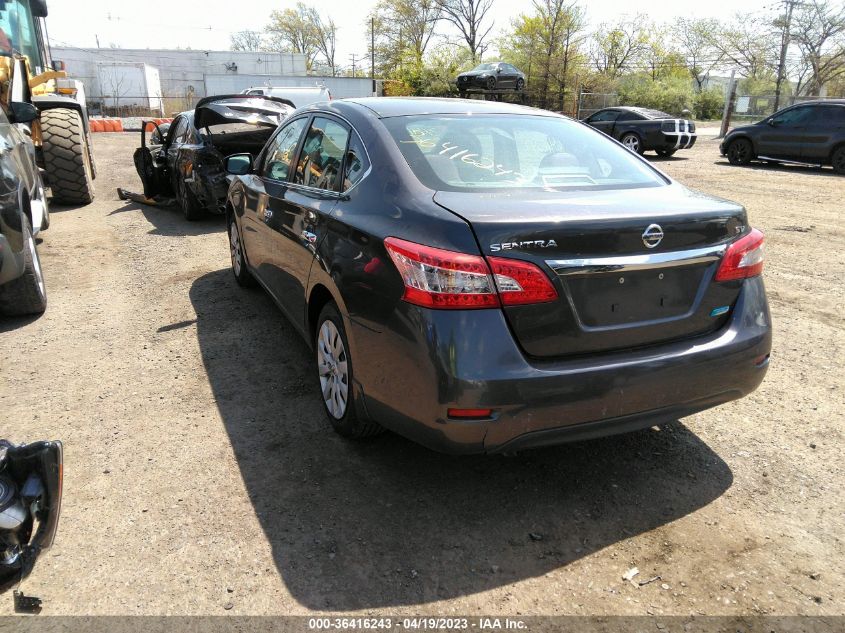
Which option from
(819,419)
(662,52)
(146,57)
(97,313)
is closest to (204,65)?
(146,57)

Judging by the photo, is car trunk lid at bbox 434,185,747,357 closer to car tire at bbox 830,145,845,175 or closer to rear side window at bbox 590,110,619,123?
car tire at bbox 830,145,845,175

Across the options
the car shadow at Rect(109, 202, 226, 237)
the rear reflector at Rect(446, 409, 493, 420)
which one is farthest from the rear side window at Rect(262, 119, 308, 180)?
the car shadow at Rect(109, 202, 226, 237)

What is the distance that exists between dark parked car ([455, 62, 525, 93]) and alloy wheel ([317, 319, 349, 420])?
917 inches

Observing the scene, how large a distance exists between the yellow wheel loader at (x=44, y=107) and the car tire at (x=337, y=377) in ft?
23.1

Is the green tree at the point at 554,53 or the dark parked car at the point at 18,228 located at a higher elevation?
the green tree at the point at 554,53

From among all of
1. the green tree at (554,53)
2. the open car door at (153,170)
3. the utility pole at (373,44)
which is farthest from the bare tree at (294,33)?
the open car door at (153,170)

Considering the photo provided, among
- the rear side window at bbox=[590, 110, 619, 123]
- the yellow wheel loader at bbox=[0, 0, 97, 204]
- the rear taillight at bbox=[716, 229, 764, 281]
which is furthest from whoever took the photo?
the rear side window at bbox=[590, 110, 619, 123]

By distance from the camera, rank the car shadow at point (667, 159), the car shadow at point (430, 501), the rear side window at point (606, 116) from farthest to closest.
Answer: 1. the rear side window at point (606, 116)
2. the car shadow at point (667, 159)
3. the car shadow at point (430, 501)

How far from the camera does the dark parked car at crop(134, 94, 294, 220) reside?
27.1 feet

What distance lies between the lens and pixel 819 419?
136 inches

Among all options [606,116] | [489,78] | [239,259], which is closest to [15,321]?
[239,259]

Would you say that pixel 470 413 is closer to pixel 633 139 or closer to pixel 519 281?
pixel 519 281

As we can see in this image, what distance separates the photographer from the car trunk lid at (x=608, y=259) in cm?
230

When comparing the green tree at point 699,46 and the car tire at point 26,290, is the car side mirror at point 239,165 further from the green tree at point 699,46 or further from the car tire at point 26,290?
the green tree at point 699,46
